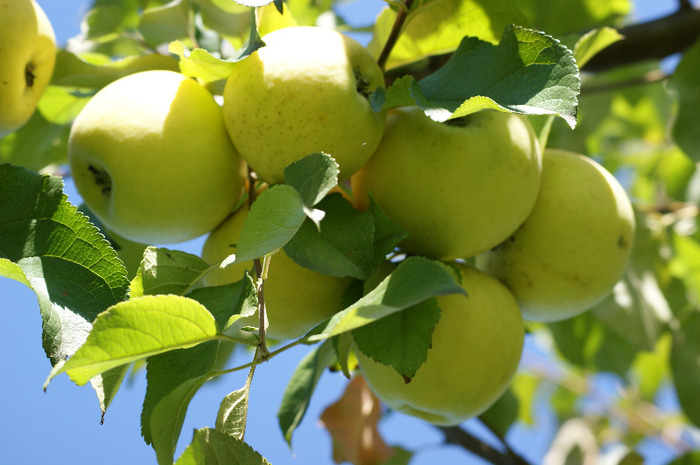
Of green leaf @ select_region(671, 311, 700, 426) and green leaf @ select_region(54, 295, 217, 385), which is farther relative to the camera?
green leaf @ select_region(671, 311, 700, 426)

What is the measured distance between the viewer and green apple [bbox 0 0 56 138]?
1.02 m

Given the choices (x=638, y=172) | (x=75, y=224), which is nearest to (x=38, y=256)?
(x=75, y=224)

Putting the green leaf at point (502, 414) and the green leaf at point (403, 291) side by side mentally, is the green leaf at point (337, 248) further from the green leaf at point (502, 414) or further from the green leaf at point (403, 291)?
the green leaf at point (502, 414)

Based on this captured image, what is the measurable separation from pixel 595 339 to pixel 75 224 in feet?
4.63

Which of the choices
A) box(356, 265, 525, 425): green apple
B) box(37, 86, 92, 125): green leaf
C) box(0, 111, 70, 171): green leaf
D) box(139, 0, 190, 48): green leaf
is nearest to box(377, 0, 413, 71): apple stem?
box(356, 265, 525, 425): green apple

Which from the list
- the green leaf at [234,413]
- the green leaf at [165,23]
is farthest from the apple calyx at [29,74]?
the green leaf at [234,413]

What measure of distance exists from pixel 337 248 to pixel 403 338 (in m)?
0.14

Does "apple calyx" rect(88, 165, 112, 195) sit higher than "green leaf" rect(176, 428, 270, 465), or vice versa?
"apple calyx" rect(88, 165, 112, 195)

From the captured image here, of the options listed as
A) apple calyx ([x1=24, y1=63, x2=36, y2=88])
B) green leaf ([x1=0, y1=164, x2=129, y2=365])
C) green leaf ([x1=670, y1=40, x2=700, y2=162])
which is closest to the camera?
green leaf ([x1=0, y1=164, x2=129, y2=365])

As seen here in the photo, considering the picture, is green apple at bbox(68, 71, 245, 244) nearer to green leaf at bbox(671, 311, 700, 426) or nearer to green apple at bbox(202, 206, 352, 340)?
green apple at bbox(202, 206, 352, 340)

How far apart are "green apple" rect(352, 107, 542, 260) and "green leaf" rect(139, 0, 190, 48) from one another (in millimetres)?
549

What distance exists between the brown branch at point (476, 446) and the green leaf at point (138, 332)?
951 mm

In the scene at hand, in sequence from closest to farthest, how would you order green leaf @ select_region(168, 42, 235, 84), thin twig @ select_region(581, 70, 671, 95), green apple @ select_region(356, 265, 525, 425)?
green leaf @ select_region(168, 42, 235, 84) < green apple @ select_region(356, 265, 525, 425) < thin twig @ select_region(581, 70, 671, 95)

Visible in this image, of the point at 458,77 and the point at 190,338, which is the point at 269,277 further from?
the point at 458,77
